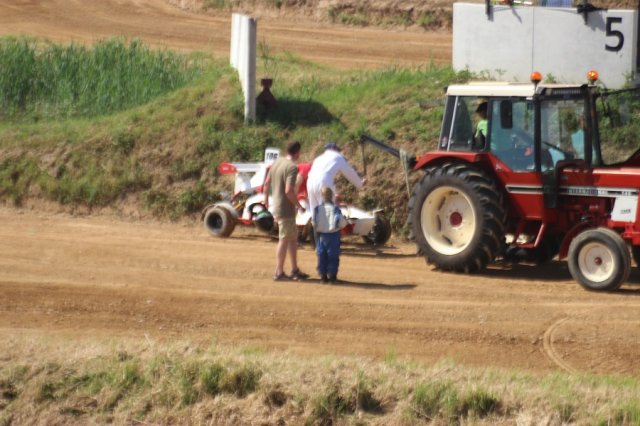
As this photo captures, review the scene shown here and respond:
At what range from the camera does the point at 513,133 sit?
1318 cm

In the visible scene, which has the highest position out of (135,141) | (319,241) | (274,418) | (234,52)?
(234,52)

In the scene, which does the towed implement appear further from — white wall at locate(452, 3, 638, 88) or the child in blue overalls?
white wall at locate(452, 3, 638, 88)

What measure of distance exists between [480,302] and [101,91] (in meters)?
10.9

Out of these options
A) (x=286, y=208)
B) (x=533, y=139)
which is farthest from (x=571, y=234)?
(x=286, y=208)

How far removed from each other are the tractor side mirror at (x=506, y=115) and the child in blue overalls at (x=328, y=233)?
6.88ft

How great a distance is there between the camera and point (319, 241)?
12.9m

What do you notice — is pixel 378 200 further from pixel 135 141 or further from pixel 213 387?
pixel 213 387

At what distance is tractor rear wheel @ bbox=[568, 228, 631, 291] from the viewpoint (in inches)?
484

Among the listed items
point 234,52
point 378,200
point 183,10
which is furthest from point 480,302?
point 183,10

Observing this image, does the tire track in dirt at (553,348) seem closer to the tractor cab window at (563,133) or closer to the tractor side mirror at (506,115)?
the tractor cab window at (563,133)

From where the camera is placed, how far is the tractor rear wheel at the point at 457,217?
1304 cm

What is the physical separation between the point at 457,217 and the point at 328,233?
5.54 ft

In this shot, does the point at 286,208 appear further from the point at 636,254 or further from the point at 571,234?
the point at 636,254

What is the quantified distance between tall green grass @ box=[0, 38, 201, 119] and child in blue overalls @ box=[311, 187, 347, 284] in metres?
8.48
